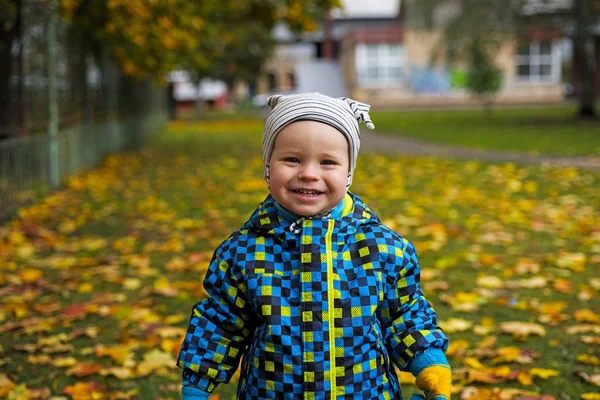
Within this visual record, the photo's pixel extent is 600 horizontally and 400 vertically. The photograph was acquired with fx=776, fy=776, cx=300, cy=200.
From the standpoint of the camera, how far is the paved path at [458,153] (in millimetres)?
12117

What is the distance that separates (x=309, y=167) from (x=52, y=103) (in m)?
9.00

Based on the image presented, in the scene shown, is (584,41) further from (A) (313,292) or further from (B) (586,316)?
(A) (313,292)

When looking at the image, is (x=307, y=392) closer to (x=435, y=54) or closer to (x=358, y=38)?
(x=435, y=54)

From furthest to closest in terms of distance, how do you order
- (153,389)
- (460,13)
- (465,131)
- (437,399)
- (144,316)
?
1. (460,13)
2. (465,131)
3. (144,316)
4. (153,389)
5. (437,399)

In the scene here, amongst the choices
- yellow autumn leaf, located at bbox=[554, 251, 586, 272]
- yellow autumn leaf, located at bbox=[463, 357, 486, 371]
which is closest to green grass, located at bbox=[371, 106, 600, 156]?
yellow autumn leaf, located at bbox=[554, 251, 586, 272]

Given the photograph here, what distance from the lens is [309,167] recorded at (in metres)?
2.02

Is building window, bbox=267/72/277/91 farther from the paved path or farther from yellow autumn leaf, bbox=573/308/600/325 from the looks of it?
yellow autumn leaf, bbox=573/308/600/325

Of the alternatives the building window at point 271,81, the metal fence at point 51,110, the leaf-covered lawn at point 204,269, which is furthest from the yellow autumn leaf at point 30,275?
the building window at point 271,81

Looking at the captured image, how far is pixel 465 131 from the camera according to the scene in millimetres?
21141

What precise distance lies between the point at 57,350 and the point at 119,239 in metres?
2.85

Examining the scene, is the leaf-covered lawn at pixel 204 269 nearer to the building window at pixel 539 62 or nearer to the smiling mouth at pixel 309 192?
the smiling mouth at pixel 309 192

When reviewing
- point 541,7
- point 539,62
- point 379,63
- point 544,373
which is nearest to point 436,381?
point 544,373

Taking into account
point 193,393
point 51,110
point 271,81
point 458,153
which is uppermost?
point 271,81

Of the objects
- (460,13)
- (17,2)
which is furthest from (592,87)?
(17,2)
